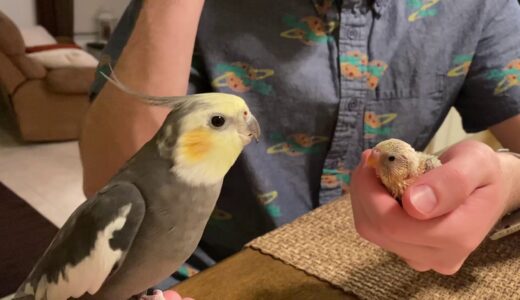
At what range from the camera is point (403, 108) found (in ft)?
2.55

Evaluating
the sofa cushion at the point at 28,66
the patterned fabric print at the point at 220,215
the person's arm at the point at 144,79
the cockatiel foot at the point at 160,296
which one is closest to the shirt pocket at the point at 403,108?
the patterned fabric print at the point at 220,215

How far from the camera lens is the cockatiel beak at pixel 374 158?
41cm

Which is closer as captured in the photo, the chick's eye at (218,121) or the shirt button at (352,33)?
the chick's eye at (218,121)

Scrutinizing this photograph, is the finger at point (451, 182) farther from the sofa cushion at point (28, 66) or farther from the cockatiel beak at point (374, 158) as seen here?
the sofa cushion at point (28, 66)

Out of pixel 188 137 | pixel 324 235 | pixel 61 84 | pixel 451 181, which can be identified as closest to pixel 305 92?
pixel 324 235

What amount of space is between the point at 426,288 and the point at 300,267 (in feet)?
0.39

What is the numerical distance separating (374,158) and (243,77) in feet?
1.12

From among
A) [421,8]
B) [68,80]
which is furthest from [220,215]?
[68,80]

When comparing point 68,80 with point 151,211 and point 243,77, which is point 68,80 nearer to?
point 243,77

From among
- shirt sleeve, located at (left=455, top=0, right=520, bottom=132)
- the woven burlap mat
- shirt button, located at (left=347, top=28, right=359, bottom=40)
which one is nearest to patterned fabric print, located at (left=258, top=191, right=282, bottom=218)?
the woven burlap mat

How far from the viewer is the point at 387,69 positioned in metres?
0.75

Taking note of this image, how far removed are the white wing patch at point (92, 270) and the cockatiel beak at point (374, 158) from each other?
0.68 feet

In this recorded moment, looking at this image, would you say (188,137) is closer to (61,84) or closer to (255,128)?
(255,128)

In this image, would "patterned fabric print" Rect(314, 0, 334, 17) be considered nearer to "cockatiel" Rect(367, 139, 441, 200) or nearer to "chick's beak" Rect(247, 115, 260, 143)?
"cockatiel" Rect(367, 139, 441, 200)
